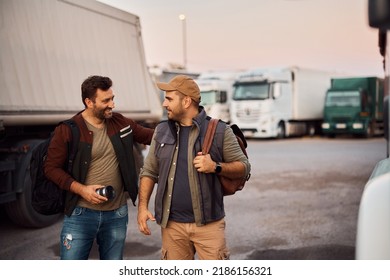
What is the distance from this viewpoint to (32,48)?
5984 mm

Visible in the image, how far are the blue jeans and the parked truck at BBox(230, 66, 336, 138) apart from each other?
15.6 meters

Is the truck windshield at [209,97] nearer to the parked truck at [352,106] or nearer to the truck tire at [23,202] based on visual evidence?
the parked truck at [352,106]

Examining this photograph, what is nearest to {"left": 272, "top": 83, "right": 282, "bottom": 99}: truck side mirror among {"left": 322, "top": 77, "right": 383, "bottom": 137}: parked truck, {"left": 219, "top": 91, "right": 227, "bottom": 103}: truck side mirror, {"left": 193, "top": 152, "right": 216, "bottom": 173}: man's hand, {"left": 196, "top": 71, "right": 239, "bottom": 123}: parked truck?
{"left": 196, "top": 71, "right": 239, "bottom": 123}: parked truck

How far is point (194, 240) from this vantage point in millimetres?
3191

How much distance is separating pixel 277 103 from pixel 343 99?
2.56m

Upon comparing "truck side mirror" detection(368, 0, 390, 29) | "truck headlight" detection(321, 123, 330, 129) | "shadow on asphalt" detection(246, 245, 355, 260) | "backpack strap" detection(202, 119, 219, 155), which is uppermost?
"truck side mirror" detection(368, 0, 390, 29)

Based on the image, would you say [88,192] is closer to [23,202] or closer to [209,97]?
[23,202]

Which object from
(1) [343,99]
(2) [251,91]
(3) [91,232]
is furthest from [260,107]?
(3) [91,232]

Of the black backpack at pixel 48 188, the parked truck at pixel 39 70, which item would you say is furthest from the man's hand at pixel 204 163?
the parked truck at pixel 39 70

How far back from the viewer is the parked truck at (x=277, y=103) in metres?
19.1

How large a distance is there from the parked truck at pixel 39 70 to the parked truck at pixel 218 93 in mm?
13233

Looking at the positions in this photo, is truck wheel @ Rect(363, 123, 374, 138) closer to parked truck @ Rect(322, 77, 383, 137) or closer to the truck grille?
parked truck @ Rect(322, 77, 383, 137)

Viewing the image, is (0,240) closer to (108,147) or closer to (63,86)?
(63,86)

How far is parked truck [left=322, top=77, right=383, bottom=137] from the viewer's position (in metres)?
19.1
